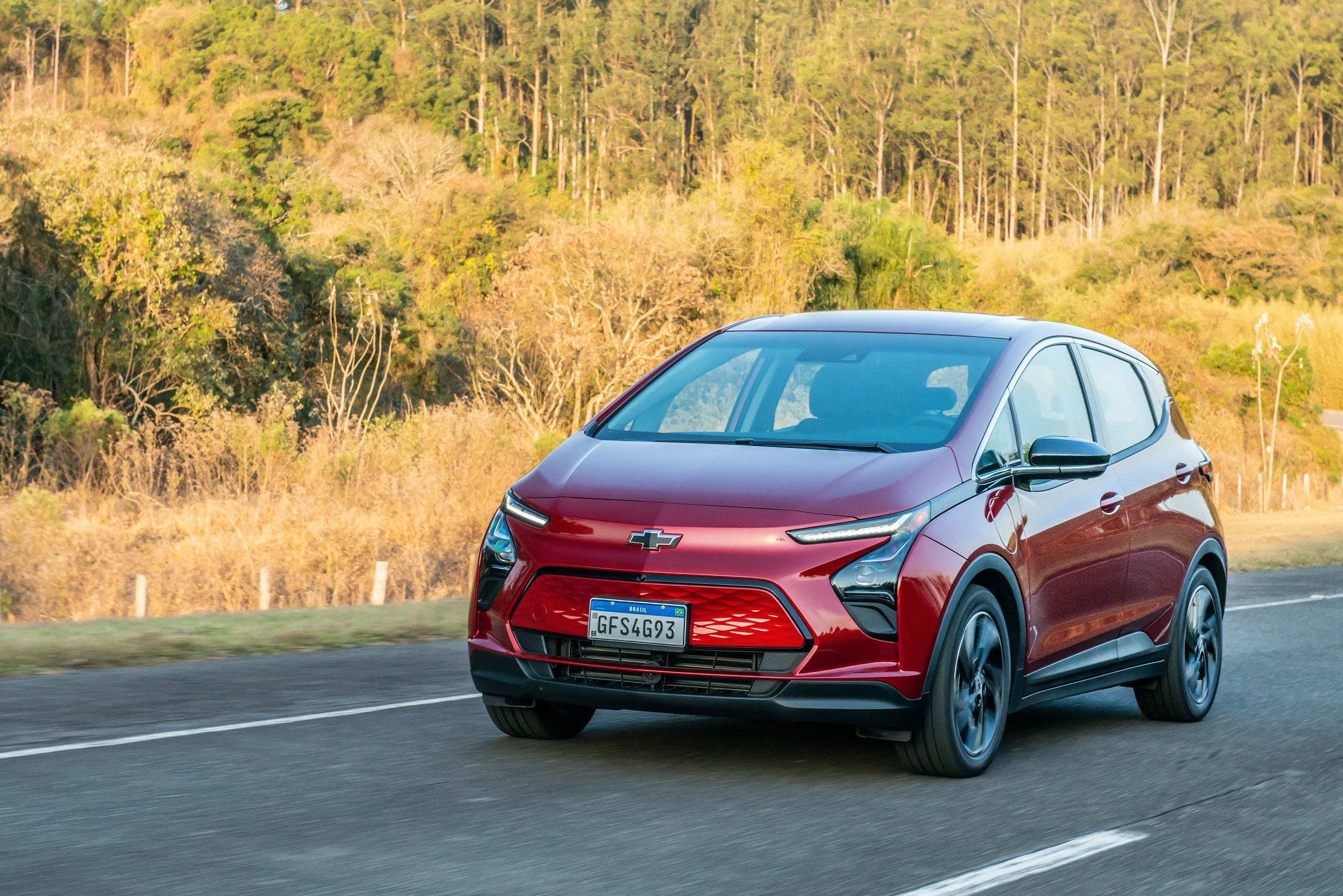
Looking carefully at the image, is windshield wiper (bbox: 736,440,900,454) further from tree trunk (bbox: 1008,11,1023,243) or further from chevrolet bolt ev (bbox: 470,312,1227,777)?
tree trunk (bbox: 1008,11,1023,243)

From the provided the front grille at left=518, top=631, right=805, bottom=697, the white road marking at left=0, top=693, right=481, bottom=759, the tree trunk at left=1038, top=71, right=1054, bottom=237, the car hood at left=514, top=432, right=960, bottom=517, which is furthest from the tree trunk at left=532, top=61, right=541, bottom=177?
the front grille at left=518, top=631, right=805, bottom=697

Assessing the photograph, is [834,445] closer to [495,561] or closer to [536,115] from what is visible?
[495,561]

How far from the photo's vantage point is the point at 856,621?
599cm

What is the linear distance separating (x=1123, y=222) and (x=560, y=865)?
8493 cm

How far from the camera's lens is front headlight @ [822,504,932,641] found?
5984 mm

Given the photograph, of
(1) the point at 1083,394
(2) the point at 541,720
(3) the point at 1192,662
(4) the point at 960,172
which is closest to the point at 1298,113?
(4) the point at 960,172

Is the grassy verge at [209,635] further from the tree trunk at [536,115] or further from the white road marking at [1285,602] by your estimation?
the tree trunk at [536,115]

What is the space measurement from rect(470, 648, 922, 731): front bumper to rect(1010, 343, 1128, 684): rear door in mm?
981

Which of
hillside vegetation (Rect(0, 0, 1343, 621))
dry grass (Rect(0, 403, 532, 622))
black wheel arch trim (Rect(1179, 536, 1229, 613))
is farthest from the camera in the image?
hillside vegetation (Rect(0, 0, 1343, 621))

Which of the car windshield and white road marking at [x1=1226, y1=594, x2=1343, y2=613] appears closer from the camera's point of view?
the car windshield

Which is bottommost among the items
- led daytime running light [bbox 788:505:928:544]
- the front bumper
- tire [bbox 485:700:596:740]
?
tire [bbox 485:700:596:740]

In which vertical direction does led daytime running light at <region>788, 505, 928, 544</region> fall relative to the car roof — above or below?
below

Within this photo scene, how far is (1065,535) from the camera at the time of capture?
7.10m

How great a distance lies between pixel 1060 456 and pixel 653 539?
1803mm
